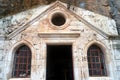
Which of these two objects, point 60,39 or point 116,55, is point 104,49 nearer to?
point 116,55

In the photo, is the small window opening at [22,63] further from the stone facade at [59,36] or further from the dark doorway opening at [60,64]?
the dark doorway opening at [60,64]

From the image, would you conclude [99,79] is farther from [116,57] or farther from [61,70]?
[61,70]

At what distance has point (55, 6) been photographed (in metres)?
6.54

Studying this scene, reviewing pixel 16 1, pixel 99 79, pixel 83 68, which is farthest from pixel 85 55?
pixel 16 1

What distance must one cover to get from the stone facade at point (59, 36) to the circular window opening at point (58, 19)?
14 cm

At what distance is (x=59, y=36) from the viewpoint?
238 inches

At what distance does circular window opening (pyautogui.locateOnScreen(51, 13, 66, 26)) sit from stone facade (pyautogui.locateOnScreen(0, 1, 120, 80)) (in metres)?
0.14

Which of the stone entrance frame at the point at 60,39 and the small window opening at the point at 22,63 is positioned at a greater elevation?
the stone entrance frame at the point at 60,39

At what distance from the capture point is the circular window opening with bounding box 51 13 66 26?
651 centimetres

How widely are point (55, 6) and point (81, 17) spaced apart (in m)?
1.17

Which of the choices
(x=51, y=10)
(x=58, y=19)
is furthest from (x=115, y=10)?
(x=51, y=10)

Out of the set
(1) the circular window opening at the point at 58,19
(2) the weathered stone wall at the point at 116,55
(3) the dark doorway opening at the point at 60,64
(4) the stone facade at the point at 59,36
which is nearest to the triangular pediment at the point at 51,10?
(4) the stone facade at the point at 59,36

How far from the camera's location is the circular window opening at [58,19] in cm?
651

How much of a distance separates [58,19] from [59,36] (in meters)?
1.01
